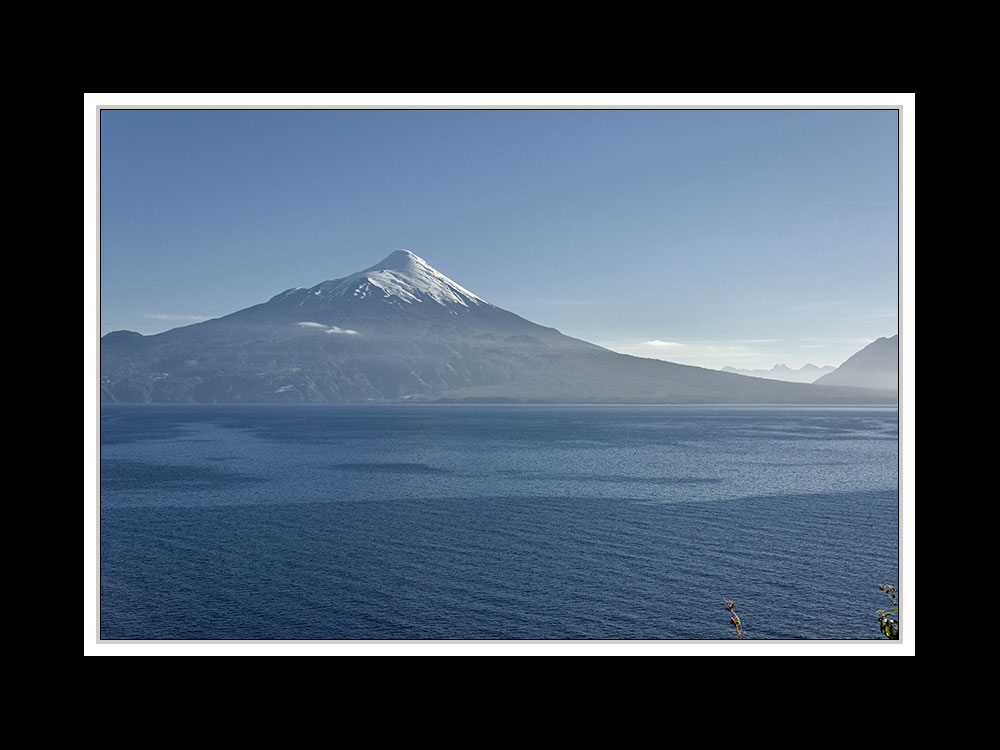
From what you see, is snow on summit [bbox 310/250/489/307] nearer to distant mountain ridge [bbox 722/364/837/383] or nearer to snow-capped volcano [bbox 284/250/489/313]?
snow-capped volcano [bbox 284/250/489/313]

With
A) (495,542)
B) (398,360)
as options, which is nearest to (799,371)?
(495,542)

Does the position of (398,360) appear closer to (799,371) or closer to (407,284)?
(407,284)

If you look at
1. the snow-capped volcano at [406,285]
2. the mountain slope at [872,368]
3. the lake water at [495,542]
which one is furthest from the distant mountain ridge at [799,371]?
the snow-capped volcano at [406,285]

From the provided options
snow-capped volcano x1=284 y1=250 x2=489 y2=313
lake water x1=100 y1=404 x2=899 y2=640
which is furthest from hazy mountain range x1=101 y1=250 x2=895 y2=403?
lake water x1=100 y1=404 x2=899 y2=640

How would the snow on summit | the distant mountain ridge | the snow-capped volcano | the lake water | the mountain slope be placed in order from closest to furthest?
the lake water
the distant mountain ridge
the mountain slope
the snow on summit
the snow-capped volcano

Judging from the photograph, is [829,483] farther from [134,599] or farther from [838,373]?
[838,373]

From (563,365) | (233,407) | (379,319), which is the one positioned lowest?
(233,407)
